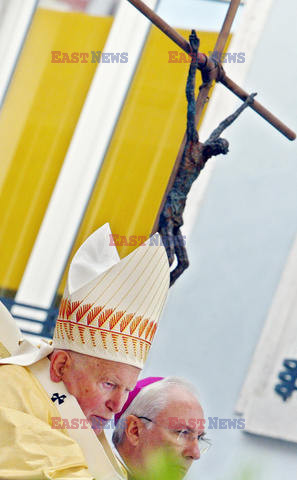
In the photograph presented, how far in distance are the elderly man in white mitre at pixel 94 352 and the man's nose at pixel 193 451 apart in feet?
0.45

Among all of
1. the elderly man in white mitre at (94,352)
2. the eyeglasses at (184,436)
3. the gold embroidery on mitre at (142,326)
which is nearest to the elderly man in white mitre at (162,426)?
the eyeglasses at (184,436)

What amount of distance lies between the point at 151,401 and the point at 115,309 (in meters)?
0.28

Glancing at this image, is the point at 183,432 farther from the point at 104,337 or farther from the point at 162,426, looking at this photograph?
the point at 104,337

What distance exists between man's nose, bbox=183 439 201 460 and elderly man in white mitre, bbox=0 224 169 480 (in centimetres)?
14

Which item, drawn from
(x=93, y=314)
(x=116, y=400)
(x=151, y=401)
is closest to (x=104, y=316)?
(x=93, y=314)

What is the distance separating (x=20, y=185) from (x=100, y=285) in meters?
3.31

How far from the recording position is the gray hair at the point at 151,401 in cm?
179

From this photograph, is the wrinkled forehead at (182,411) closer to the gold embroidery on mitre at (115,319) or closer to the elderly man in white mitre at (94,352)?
the elderly man in white mitre at (94,352)

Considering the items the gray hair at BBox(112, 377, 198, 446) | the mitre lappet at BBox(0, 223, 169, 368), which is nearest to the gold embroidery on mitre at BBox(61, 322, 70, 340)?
the mitre lappet at BBox(0, 223, 169, 368)

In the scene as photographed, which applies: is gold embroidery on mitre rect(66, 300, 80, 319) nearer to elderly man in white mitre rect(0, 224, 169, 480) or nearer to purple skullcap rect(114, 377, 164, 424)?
elderly man in white mitre rect(0, 224, 169, 480)

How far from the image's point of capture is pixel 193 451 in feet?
5.64

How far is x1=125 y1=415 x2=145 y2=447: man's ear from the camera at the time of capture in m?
1.79

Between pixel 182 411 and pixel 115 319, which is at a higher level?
pixel 115 319

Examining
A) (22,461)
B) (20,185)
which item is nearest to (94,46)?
(20,185)
